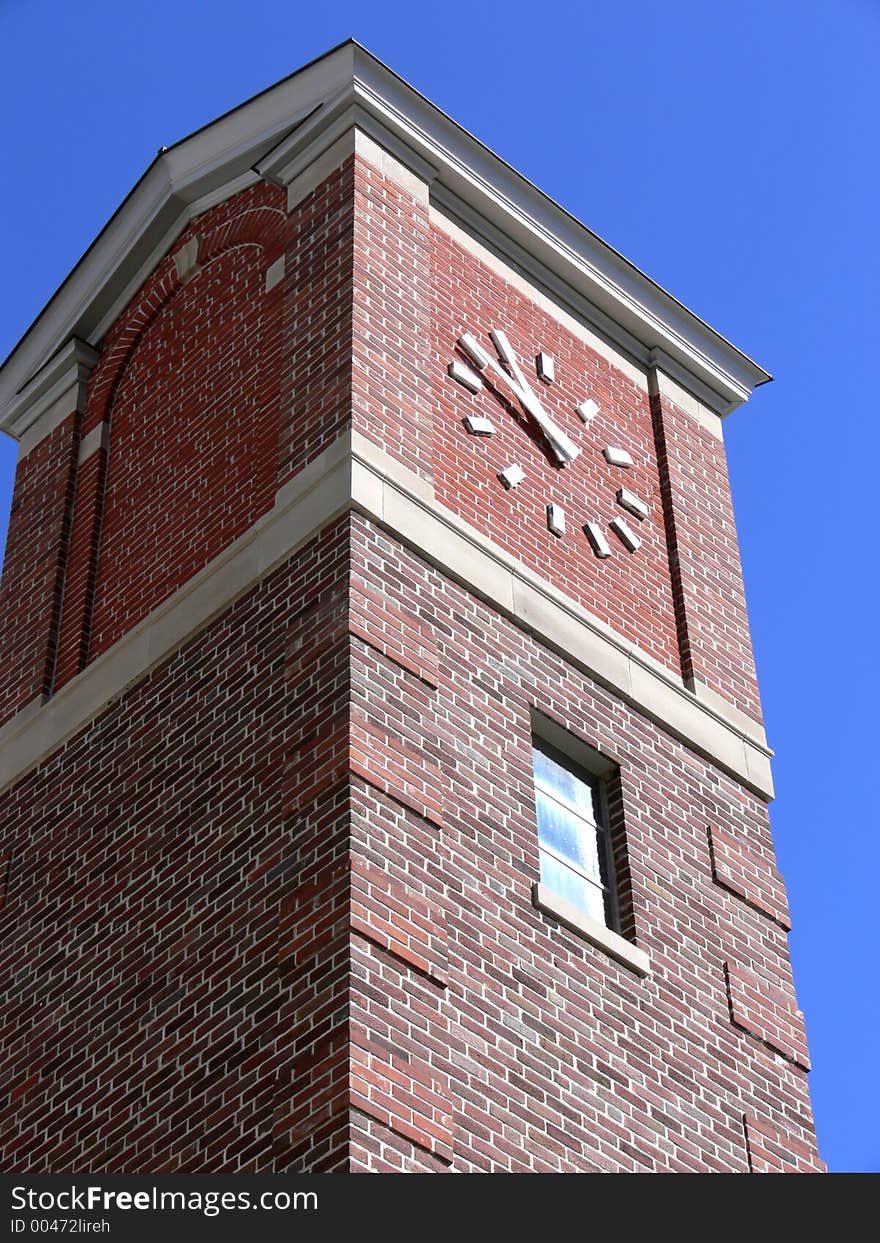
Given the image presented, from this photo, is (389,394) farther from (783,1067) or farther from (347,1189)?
(347,1189)

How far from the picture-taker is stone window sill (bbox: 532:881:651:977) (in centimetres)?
1689

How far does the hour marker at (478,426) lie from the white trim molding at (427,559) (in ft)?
3.90

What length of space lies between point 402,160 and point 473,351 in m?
1.65

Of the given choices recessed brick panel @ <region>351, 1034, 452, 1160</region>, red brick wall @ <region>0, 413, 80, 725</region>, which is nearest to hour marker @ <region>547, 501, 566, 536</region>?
red brick wall @ <region>0, 413, 80, 725</region>

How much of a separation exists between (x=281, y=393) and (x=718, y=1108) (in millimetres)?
6010

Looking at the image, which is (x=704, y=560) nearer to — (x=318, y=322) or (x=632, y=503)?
(x=632, y=503)

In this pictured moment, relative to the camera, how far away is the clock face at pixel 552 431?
65.6 ft

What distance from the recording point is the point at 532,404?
20562 millimetres

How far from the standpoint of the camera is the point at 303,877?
1590 centimetres

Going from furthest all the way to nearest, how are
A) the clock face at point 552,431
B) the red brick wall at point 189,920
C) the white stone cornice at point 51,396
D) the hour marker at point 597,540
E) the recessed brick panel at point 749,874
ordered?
the white stone cornice at point 51,396 < the hour marker at point 597,540 < the clock face at point 552,431 < the recessed brick panel at point 749,874 < the red brick wall at point 189,920

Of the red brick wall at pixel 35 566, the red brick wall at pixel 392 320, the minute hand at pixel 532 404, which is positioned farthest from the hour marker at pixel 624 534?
the red brick wall at pixel 35 566

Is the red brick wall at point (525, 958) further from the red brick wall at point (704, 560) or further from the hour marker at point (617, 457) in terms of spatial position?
the hour marker at point (617, 457)

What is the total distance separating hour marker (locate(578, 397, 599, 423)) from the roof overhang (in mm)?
1010

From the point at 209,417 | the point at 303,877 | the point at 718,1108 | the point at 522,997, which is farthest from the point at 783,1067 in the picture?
the point at 209,417
